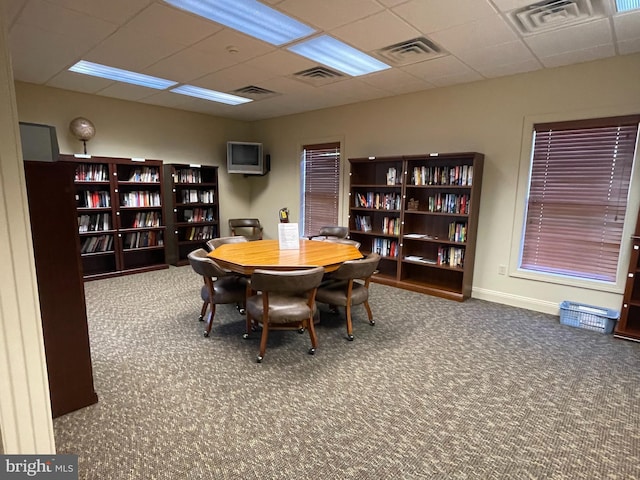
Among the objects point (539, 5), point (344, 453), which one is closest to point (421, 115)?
point (539, 5)

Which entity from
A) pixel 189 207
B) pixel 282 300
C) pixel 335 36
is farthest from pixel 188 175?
pixel 282 300

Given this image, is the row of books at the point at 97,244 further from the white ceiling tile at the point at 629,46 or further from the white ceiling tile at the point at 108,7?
the white ceiling tile at the point at 629,46

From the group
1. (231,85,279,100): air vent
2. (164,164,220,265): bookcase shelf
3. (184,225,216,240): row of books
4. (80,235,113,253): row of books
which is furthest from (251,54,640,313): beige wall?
(80,235,113,253): row of books

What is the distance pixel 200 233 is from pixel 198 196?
0.69m

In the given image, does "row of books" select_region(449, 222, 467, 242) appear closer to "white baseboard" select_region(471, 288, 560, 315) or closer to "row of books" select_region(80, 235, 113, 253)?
"white baseboard" select_region(471, 288, 560, 315)

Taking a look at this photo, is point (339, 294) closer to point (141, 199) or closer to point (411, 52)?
point (411, 52)

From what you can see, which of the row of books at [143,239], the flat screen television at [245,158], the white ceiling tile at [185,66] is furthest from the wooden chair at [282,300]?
the flat screen television at [245,158]

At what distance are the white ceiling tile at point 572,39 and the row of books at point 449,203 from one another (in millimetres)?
1656

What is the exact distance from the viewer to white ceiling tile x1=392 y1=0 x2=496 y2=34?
2.48 meters

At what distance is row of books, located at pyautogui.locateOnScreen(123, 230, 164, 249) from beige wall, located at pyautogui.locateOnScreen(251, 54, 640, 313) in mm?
3305

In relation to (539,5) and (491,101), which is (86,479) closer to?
(539,5)

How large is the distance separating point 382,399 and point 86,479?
166 cm

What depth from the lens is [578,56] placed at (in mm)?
3371

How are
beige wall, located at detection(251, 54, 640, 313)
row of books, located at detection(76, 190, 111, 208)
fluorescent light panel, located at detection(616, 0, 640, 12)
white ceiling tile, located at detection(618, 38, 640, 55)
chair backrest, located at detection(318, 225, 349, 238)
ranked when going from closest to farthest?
1. fluorescent light panel, located at detection(616, 0, 640, 12)
2. white ceiling tile, located at detection(618, 38, 640, 55)
3. beige wall, located at detection(251, 54, 640, 313)
4. row of books, located at detection(76, 190, 111, 208)
5. chair backrest, located at detection(318, 225, 349, 238)
